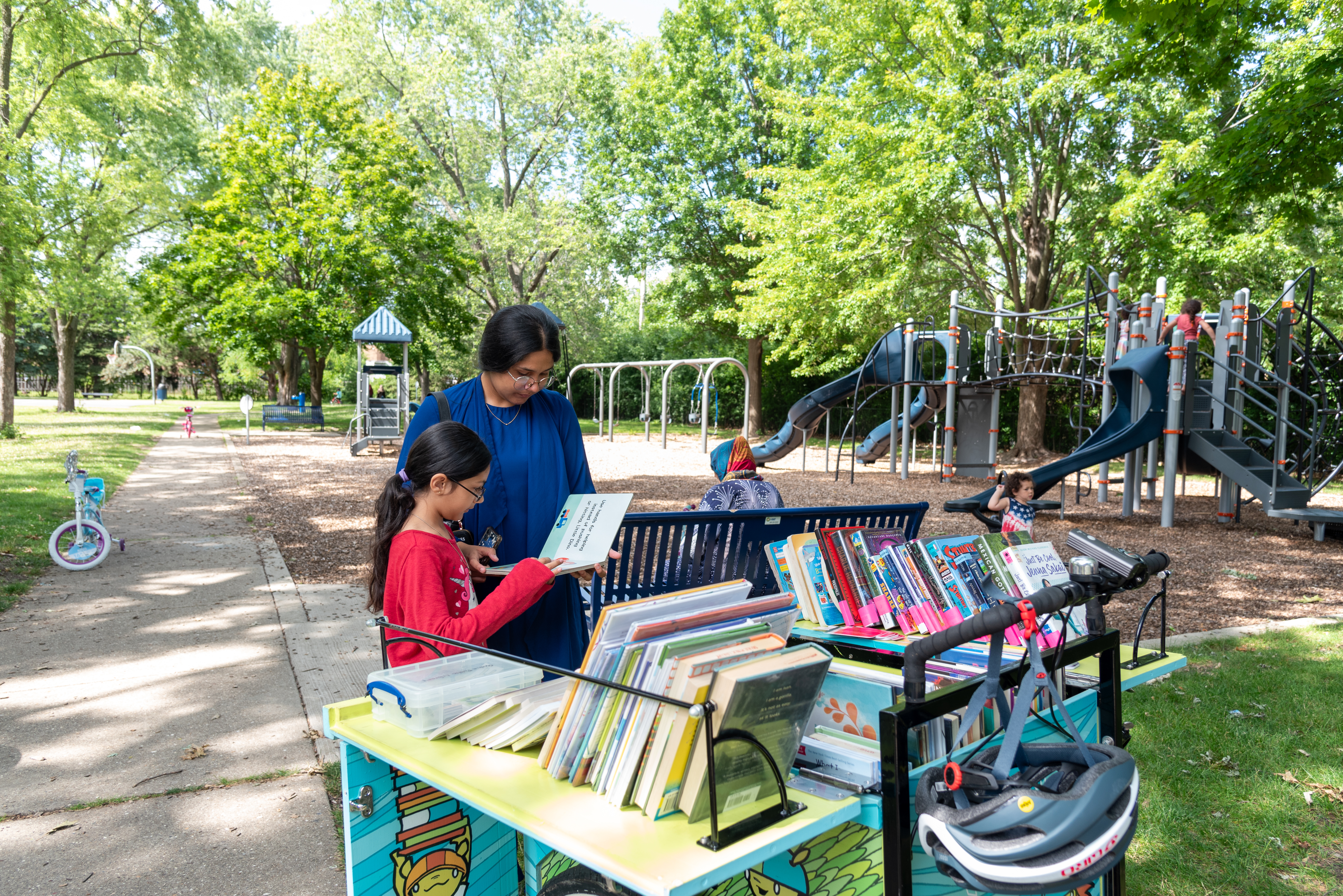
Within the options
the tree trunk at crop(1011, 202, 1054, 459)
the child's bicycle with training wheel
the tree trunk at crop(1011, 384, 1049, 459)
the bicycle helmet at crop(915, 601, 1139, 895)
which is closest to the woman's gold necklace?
the bicycle helmet at crop(915, 601, 1139, 895)

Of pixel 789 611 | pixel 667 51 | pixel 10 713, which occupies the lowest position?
pixel 10 713

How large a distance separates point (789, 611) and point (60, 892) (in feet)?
8.23

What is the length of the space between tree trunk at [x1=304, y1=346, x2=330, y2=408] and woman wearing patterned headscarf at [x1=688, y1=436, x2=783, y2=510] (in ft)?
75.2

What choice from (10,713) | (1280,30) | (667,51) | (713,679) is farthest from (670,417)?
(713,679)

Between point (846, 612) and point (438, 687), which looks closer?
point (438, 687)

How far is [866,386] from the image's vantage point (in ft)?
56.8

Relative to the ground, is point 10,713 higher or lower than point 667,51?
lower

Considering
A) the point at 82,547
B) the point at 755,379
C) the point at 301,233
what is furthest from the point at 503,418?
the point at 755,379

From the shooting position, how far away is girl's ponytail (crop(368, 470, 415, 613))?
2.37 m

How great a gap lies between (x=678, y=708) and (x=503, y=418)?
152 cm

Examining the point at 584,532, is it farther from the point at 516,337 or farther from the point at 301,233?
the point at 301,233

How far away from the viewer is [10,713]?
4043mm

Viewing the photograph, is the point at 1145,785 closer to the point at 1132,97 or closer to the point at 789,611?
the point at 789,611

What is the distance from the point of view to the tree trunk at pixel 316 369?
87.0 ft
